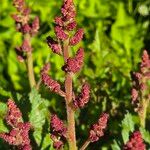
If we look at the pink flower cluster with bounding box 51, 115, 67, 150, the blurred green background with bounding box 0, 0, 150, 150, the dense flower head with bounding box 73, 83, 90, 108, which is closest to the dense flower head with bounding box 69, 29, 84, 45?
the dense flower head with bounding box 73, 83, 90, 108

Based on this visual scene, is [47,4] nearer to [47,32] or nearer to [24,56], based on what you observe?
[47,32]

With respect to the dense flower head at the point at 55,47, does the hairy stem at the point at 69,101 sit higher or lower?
lower

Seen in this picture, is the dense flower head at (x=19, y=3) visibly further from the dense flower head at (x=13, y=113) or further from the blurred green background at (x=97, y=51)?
the dense flower head at (x=13, y=113)

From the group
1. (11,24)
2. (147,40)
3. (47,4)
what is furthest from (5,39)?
(147,40)

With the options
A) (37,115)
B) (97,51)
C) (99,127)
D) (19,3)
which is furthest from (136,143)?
(97,51)

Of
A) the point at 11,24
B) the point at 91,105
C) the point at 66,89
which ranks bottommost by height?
Answer: the point at 91,105

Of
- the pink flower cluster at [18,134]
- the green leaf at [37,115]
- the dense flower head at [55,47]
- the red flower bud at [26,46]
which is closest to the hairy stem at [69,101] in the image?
the dense flower head at [55,47]
